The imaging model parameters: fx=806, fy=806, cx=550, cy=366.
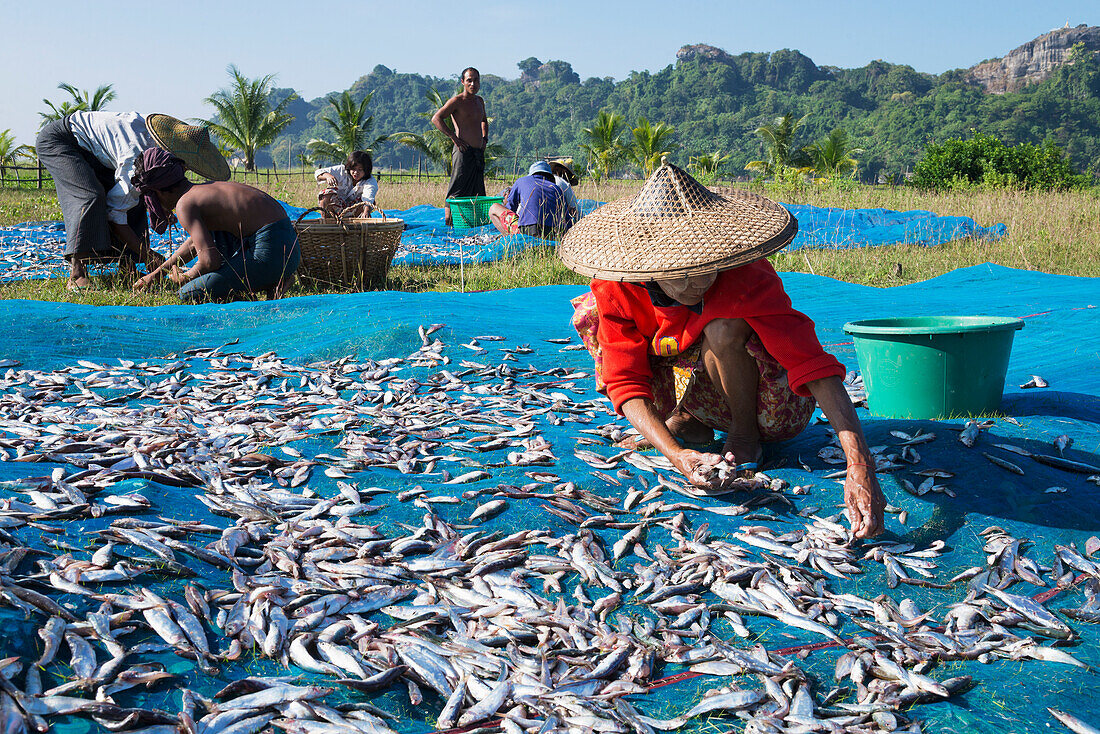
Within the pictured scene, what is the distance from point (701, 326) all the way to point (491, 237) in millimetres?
5039


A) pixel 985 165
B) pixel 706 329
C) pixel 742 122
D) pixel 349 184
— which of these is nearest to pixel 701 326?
pixel 706 329

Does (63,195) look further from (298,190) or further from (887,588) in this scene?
(298,190)

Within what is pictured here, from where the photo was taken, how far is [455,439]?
8.54 ft

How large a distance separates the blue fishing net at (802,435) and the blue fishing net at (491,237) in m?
2.12

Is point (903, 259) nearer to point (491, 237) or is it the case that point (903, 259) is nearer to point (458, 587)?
point (491, 237)

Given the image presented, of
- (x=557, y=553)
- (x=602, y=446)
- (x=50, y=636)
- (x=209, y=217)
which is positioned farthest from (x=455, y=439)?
(x=209, y=217)

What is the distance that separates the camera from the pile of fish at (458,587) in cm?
137

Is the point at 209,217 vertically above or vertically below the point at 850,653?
above

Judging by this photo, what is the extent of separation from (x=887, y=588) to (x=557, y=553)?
75 centimetres

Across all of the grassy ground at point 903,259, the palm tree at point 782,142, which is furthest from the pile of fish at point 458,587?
the palm tree at point 782,142

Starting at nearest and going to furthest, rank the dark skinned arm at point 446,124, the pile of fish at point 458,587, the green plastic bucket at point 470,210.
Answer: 1. the pile of fish at point 458,587
2. the green plastic bucket at point 470,210
3. the dark skinned arm at point 446,124

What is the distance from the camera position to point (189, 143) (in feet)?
17.2

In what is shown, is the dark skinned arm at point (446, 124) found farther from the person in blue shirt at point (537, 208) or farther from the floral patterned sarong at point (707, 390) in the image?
the floral patterned sarong at point (707, 390)

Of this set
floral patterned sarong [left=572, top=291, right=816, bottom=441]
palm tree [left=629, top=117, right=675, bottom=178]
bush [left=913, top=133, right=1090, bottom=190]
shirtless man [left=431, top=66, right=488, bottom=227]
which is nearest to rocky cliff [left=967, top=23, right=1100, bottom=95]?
palm tree [left=629, top=117, right=675, bottom=178]
